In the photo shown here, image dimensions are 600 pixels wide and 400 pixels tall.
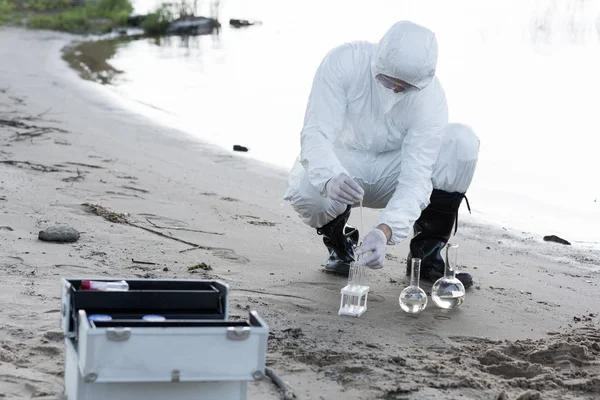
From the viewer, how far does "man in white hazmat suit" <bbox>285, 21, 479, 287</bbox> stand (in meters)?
3.70

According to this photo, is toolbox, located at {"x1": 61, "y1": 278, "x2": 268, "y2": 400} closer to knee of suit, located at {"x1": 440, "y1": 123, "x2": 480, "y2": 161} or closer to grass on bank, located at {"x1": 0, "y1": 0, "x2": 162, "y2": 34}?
knee of suit, located at {"x1": 440, "y1": 123, "x2": 480, "y2": 161}

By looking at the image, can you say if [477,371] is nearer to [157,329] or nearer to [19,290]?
[157,329]

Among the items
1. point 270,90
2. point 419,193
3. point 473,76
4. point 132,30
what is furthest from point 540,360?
point 132,30

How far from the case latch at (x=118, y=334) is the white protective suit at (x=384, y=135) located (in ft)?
5.65

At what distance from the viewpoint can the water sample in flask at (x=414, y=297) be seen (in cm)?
371

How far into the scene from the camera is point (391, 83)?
151 inches

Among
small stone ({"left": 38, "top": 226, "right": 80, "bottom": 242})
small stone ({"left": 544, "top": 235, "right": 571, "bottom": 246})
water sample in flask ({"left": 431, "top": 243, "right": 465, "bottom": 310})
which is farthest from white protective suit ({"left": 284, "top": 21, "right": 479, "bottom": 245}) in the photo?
small stone ({"left": 544, "top": 235, "right": 571, "bottom": 246})

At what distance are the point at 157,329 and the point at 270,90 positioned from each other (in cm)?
1148

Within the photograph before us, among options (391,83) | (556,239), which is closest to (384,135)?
(391,83)

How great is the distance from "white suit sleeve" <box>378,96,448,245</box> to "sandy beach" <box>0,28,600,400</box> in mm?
478

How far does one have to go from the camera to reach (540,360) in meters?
3.25

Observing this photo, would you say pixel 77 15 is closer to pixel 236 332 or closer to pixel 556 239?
pixel 556 239

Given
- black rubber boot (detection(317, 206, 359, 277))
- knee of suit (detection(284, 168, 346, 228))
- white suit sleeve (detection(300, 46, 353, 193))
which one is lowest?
black rubber boot (detection(317, 206, 359, 277))

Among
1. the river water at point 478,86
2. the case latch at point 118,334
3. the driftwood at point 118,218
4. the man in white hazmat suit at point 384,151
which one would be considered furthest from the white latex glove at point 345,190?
the river water at point 478,86
